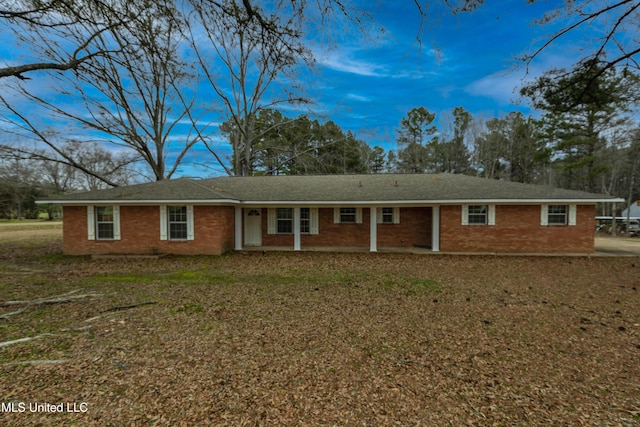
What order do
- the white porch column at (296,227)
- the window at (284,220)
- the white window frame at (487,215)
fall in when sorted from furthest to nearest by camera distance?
the window at (284,220) < the white porch column at (296,227) < the white window frame at (487,215)

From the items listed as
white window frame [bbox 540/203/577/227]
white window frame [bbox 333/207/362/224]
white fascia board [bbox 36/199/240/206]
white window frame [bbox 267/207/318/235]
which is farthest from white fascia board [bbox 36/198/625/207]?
white window frame [bbox 333/207/362/224]

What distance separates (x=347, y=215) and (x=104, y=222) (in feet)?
34.5

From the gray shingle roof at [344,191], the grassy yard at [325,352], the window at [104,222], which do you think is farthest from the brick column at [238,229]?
the grassy yard at [325,352]

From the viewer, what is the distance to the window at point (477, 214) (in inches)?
475

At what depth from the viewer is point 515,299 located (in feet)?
20.5

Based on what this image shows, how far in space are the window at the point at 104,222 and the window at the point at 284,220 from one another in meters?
6.98

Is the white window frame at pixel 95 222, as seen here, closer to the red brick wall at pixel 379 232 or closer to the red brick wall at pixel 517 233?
the red brick wall at pixel 379 232

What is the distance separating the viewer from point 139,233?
472 inches

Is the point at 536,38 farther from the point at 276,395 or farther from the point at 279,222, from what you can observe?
the point at 279,222

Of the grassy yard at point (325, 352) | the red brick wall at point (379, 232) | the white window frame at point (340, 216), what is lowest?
the grassy yard at point (325, 352)

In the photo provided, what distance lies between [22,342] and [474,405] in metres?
5.87

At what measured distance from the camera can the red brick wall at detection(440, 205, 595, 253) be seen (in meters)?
11.6

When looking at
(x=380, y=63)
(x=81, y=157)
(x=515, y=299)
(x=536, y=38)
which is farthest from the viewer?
(x=81, y=157)

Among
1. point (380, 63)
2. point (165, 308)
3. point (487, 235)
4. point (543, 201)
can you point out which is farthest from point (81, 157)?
point (543, 201)
